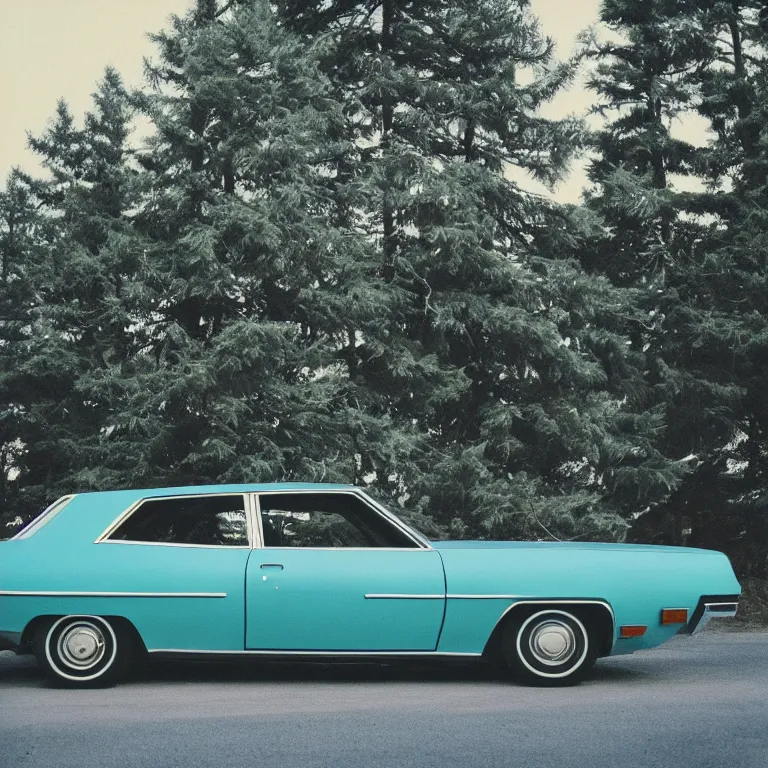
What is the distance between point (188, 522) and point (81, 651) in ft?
3.65

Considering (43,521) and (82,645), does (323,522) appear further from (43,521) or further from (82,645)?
(43,521)

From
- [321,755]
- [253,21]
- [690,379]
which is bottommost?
[321,755]

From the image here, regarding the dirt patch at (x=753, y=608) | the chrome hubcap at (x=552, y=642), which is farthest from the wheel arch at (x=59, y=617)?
the dirt patch at (x=753, y=608)

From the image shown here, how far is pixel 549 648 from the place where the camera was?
26.0ft

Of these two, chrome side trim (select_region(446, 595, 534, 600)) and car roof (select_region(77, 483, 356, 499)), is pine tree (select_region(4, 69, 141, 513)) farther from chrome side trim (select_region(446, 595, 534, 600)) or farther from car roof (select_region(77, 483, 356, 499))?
chrome side trim (select_region(446, 595, 534, 600))

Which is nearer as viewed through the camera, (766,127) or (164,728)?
(164,728)

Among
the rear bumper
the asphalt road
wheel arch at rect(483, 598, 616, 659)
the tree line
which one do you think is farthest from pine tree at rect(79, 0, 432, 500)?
the rear bumper

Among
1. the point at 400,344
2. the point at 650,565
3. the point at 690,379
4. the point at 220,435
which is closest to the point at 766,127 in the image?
the point at 690,379

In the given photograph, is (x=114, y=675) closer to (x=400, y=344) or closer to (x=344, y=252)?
(x=344, y=252)

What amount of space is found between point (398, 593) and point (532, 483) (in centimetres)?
1098

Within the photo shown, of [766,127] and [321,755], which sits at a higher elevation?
[766,127]

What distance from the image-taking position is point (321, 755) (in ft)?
18.8

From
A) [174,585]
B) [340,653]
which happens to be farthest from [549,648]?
[174,585]

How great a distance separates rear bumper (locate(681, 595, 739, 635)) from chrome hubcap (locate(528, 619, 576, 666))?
801mm
